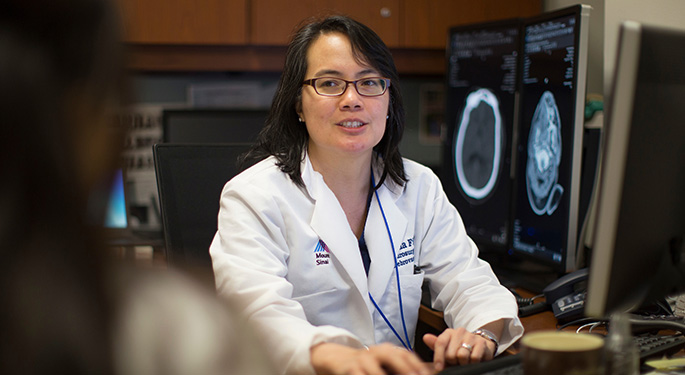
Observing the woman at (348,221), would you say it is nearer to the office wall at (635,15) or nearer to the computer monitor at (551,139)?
the computer monitor at (551,139)

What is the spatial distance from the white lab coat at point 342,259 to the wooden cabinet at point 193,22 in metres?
1.03

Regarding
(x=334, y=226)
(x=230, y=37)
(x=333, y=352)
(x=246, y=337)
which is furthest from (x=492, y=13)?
(x=246, y=337)

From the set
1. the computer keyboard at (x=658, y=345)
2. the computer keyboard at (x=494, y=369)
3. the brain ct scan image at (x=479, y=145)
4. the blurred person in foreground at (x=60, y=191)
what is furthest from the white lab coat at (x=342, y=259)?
the blurred person in foreground at (x=60, y=191)

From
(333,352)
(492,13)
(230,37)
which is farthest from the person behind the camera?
(492,13)

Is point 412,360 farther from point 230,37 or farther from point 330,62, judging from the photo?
point 230,37

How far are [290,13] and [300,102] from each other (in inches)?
37.1

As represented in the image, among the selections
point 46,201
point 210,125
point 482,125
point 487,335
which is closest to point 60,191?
point 46,201

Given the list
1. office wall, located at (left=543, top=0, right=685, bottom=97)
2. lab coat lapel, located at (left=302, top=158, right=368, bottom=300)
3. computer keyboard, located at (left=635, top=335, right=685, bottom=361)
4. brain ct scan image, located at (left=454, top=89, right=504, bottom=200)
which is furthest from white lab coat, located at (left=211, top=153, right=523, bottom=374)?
office wall, located at (left=543, top=0, right=685, bottom=97)

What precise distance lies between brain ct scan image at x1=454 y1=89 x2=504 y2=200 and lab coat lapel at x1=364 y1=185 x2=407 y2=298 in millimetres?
586

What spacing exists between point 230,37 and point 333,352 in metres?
1.65

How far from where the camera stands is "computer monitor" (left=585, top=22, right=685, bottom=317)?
786 mm

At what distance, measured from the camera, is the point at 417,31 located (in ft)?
8.33

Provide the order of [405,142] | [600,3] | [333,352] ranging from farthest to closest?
[405,142]
[600,3]
[333,352]

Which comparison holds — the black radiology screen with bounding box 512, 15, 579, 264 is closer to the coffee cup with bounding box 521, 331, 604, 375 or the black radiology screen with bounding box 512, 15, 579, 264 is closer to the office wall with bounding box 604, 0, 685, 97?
the office wall with bounding box 604, 0, 685, 97
